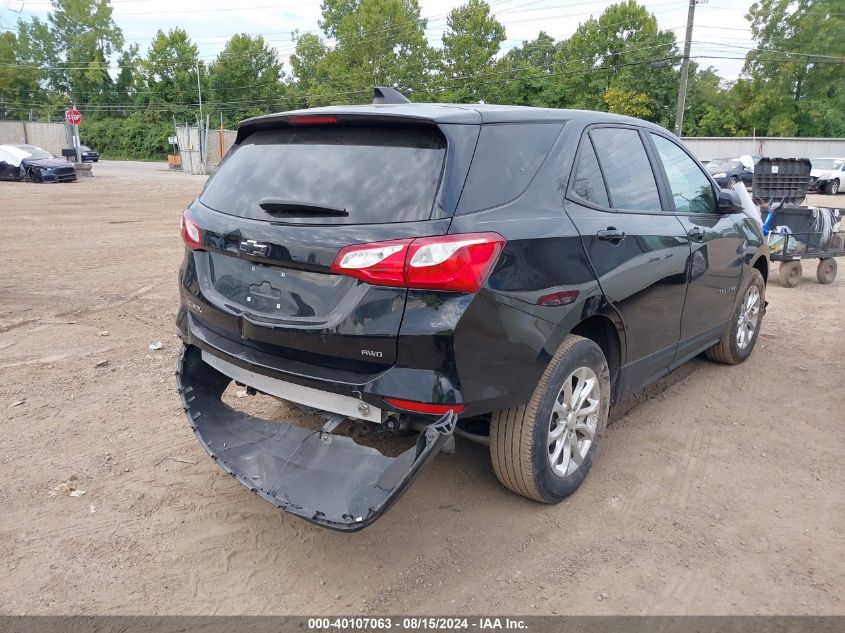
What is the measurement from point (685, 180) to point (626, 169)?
84 centimetres

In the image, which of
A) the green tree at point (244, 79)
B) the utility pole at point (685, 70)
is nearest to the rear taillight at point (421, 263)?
the utility pole at point (685, 70)

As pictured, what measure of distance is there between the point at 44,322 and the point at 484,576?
5099mm

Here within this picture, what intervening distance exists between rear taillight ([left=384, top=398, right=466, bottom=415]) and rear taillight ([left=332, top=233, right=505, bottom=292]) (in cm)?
45

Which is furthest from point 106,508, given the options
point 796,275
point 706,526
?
point 796,275

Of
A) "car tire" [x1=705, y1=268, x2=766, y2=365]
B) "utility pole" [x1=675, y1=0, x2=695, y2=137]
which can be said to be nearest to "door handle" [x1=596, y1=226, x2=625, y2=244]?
"car tire" [x1=705, y1=268, x2=766, y2=365]

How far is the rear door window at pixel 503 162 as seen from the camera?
270cm

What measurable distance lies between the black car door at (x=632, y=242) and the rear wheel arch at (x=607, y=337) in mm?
50

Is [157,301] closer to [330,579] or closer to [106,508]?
[106,508]

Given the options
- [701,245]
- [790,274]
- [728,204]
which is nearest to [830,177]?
[790,274]

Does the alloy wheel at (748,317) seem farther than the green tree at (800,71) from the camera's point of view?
No

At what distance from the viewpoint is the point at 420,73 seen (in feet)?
191

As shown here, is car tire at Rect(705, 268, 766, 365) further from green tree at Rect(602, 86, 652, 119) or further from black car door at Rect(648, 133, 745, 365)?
green tree at Rect(602, 86, 652, 119)

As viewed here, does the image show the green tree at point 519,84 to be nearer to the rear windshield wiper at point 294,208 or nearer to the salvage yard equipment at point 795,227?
the salvage yard equipment at point 795,227

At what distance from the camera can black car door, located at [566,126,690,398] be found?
3248 millimetres
